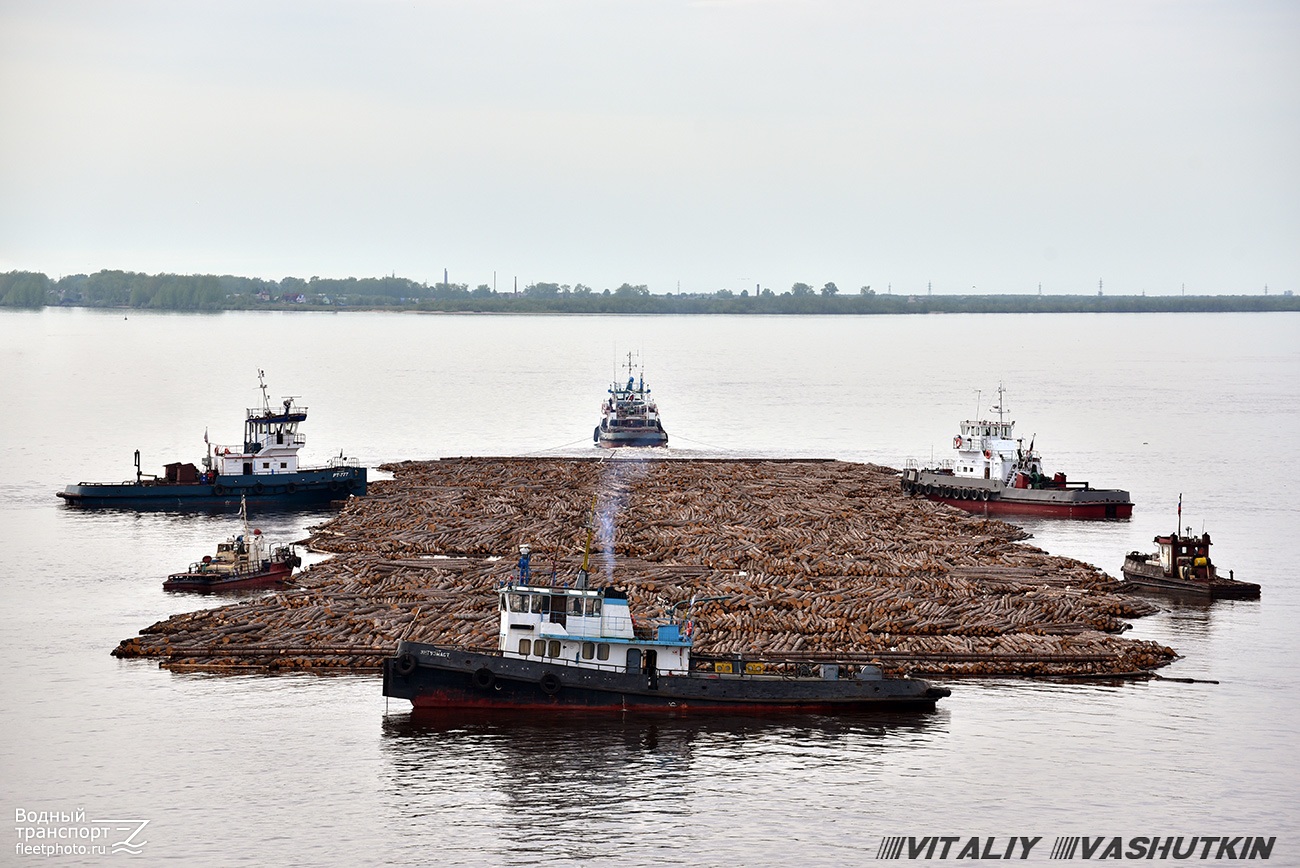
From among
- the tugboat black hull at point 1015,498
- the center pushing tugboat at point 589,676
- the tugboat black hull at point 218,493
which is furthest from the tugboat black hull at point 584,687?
the tugboat black hull at point 218,493

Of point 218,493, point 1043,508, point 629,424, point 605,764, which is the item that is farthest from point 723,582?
point 629,424

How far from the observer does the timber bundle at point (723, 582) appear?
5119cm

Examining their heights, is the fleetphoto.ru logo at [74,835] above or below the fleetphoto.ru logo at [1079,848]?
below

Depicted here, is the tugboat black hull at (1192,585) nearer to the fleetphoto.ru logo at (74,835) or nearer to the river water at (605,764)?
the river water at (605,764)

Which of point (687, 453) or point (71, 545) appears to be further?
point (687, 453)

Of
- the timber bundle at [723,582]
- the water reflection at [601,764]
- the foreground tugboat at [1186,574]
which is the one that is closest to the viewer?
the water reflection at [601,764]

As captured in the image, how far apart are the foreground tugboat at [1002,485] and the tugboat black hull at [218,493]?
118 feet

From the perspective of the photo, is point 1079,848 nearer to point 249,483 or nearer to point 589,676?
point 589,676

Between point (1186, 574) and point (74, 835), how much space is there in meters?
45.7

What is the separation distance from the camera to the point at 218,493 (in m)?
90.9

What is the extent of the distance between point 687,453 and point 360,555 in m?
56.3

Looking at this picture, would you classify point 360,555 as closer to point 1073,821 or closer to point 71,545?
point 71,545

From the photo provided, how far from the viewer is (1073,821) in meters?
38.5

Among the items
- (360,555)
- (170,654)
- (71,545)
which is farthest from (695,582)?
(71,545)
